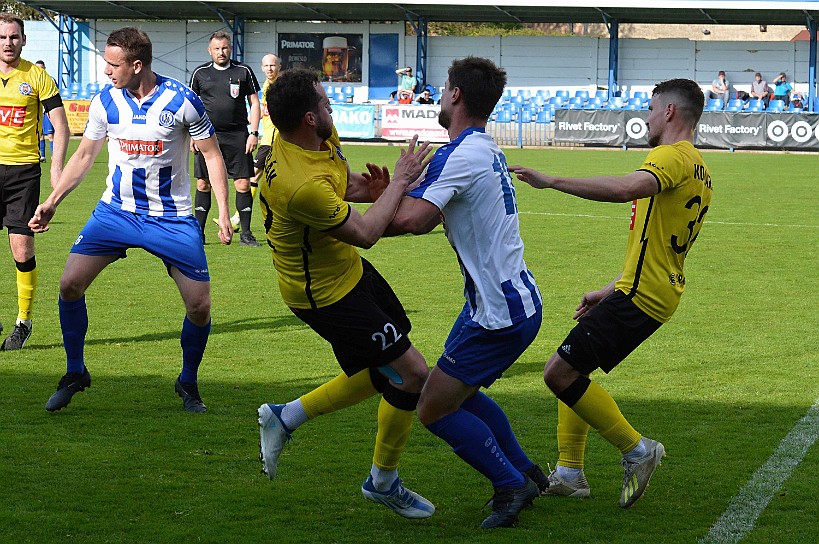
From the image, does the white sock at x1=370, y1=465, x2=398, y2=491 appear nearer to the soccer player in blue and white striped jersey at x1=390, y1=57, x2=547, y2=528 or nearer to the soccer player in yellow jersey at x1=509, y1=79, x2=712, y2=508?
the soccer player in blue and white striped jersey at x1=390, y1=57, x2=547, y2=528

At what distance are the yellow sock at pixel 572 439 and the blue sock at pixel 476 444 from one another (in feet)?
1.37

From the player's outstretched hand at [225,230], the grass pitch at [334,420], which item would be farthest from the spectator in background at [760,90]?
the player's outstretched hand at [225,230]

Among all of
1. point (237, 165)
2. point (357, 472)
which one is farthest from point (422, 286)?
point (357, 472)

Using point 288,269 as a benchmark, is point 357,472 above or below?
below

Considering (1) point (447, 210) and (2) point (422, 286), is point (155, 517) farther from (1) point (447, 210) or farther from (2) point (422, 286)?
(2) point (422, 286)

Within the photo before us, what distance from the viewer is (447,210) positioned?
162 inches

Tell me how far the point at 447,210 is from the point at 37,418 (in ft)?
9.14

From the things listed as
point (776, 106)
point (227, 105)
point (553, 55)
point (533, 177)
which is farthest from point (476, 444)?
point (553, 55)

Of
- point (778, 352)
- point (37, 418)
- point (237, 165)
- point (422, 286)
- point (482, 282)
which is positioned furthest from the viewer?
point (237, 165)

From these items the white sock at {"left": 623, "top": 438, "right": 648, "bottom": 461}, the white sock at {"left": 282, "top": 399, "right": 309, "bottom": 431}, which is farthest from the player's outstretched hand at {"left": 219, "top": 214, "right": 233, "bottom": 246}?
the white sock at {"left": 623, "top": 438, "right": 648, "bottom": 461}

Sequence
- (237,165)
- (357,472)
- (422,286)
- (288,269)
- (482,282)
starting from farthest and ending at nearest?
(237,165)
(422,286)
(357,472)
(288,269)
(482,282)

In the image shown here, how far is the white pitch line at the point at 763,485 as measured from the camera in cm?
418

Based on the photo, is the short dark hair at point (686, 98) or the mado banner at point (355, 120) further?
the mado banner at point (355, 120)

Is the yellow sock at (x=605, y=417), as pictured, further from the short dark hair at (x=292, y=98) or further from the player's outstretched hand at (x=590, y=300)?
the short dark hair at (x=292, y=98)
